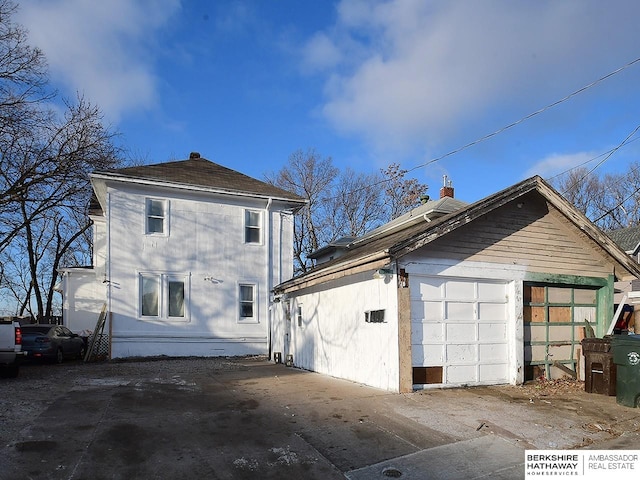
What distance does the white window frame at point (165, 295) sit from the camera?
1677cm

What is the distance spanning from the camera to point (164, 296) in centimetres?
1705

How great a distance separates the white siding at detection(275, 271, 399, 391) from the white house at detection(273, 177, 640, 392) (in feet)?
0.11

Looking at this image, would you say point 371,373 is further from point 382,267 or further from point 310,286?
point 310,286

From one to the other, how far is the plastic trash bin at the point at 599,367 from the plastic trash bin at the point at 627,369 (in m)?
0.60

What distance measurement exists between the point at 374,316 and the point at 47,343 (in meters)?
11.4

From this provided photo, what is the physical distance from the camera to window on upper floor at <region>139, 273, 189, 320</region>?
16828mm

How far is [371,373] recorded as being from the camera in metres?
9.84

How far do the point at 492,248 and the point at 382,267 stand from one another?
9.13ft

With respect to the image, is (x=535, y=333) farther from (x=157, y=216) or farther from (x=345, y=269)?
(x=157, y=216)

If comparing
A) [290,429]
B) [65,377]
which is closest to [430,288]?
[290,429]

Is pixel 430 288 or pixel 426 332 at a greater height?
pixel 430 288

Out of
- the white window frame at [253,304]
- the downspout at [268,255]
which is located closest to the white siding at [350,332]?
the white window frame at [253,304]

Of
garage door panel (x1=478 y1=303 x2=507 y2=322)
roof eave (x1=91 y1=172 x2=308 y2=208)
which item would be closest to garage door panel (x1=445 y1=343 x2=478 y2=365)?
garage door panel (x1=478 y1=303 x2=507 y2=322)

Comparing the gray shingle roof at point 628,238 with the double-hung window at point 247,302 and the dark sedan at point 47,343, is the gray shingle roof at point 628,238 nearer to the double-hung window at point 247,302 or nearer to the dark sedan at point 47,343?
the double-hung window at point 247,302
